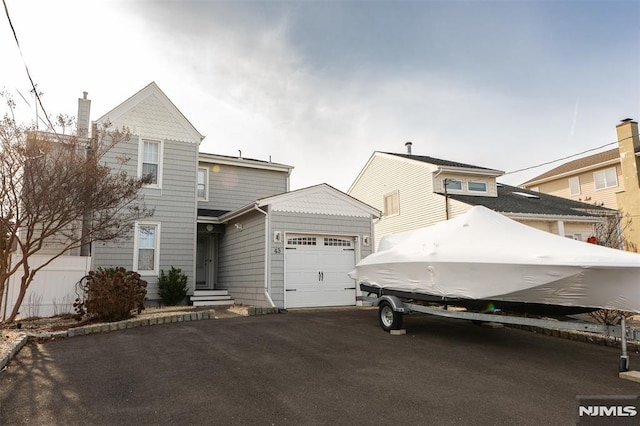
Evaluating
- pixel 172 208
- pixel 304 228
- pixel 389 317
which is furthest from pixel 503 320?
pixel 172 208

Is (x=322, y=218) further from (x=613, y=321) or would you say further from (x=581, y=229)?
(x=581, y=229)

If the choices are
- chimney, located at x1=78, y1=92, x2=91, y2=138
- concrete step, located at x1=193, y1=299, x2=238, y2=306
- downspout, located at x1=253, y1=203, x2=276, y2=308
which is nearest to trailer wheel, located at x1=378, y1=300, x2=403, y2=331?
downspout, located at x1=253, y1=203, x2=276, y2=308

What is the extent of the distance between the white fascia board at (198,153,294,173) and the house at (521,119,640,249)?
13.0 meters

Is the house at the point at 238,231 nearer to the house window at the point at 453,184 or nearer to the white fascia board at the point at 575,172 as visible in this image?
the house window at the point at 453,184

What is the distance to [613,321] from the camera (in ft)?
26.7

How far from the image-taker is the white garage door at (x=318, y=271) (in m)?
12.7

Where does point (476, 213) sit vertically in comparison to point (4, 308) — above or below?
above

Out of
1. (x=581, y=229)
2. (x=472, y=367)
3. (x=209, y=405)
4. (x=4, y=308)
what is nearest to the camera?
(x=209, y=405)

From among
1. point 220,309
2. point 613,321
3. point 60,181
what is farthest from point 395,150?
point 60,181

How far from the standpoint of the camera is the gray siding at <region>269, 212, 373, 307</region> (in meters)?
12.3

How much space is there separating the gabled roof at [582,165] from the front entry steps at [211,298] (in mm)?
23854

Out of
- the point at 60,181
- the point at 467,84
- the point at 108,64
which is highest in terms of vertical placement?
the point at 467,84

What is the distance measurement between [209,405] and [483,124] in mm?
13726

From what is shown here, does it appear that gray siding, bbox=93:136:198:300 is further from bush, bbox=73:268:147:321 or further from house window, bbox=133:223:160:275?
bush, bbox=73:268:147:321
